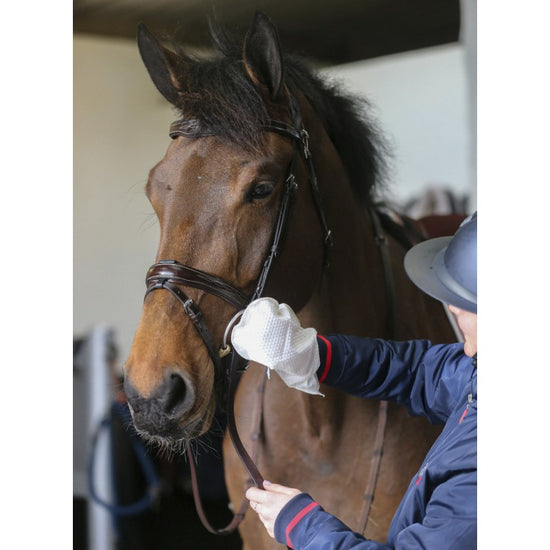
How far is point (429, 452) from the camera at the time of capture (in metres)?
0.92

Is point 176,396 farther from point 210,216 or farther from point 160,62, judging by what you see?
point 160,62

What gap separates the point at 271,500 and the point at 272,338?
215mm

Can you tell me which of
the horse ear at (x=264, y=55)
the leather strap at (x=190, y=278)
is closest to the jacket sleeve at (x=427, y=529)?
the leather strap at (x=190, y=278)

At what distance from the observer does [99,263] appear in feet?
4.70

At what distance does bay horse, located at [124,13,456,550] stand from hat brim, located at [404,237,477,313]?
8.2 inches

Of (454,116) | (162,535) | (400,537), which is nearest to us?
(400,537)

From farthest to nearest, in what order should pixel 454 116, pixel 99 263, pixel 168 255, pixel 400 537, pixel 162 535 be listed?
pixel 454 116, pixel 162 535, pixel 99 263, pixel 168 255, pixel 400 537

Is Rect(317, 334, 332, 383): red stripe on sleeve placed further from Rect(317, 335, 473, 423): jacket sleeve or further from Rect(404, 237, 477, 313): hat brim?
Rect(404, 237, 477, 313): hat brim

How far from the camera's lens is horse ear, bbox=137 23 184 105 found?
1074 mm
